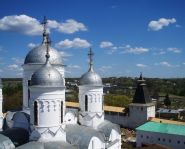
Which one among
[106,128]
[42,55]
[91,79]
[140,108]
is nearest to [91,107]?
[106,128]

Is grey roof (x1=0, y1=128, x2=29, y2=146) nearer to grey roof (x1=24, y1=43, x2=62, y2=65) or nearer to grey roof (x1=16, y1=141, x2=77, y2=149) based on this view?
grey roof (x1=16, y1=141, x2=77, y2=149)

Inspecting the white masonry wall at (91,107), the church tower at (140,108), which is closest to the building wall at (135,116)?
the church tower at (140,108)

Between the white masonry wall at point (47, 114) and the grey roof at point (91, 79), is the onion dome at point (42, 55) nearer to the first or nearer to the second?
the grey roof at point (91, 79)

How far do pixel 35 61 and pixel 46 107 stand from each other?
9.90 ft

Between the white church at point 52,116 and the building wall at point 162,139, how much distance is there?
777cm

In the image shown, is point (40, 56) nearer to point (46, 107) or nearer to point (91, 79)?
point (91, 79)

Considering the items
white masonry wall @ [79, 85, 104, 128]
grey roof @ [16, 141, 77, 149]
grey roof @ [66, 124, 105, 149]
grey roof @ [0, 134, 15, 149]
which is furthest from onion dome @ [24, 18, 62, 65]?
grey roof @ [16, 141, 77, 149]

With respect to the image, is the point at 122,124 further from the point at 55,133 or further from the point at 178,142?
the point at 55,133

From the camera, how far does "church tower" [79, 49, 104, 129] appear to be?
15.5 m

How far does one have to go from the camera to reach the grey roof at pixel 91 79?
1555 centimetres

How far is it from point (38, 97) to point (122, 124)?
20766 mm

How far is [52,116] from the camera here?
38.8 feet

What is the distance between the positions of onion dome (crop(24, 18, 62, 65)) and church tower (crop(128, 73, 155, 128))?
55.5 feet

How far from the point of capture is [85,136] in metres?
12.9
